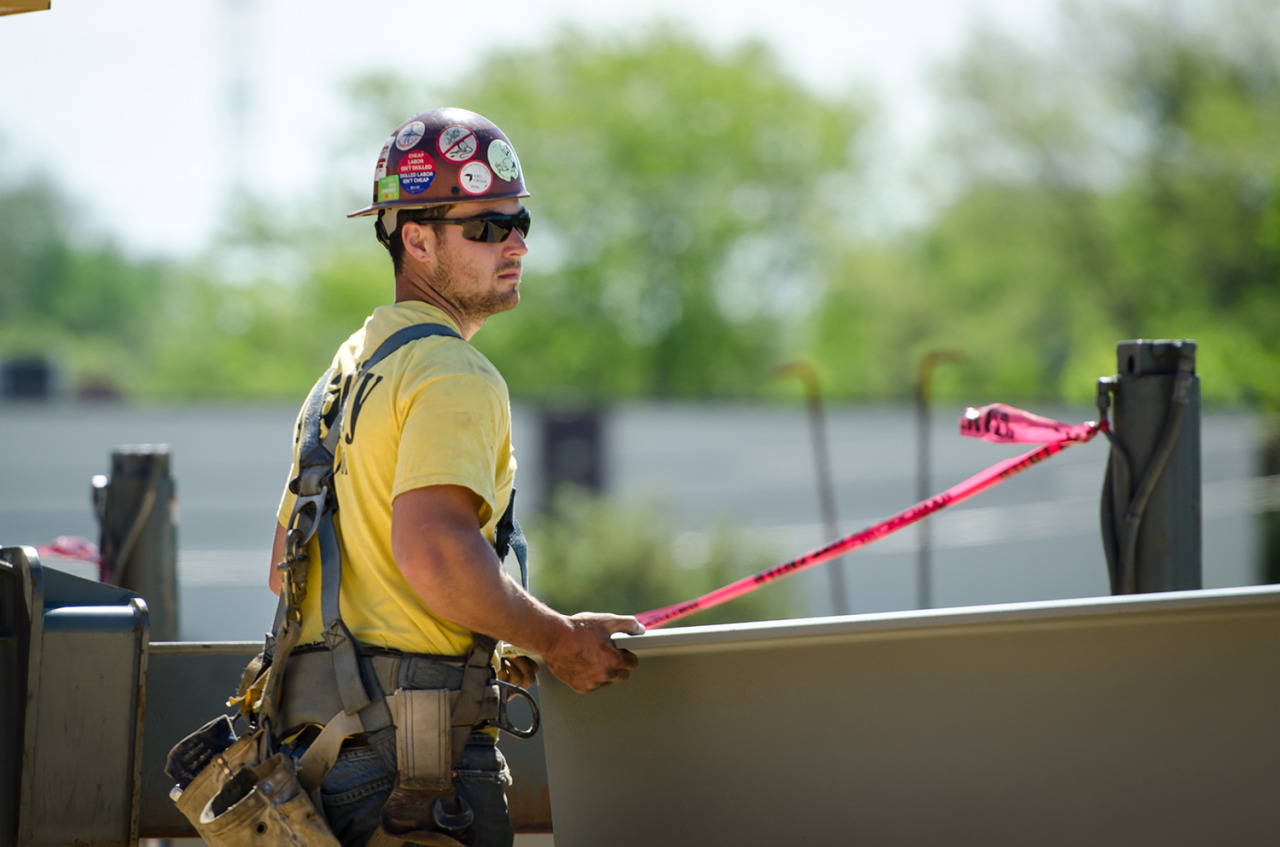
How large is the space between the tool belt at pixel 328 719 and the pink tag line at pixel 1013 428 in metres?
1.35

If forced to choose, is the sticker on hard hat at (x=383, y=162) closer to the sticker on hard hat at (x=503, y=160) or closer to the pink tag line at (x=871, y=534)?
the sticker on hard hat at (x=503, y=160)

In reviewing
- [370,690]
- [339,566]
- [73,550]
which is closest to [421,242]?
[339,566]

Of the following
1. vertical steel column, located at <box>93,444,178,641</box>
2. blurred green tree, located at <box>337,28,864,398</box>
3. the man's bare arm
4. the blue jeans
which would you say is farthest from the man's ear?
blurred green tree, located at <box>337,28,864,398</box>

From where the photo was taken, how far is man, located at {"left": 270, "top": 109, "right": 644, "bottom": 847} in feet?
6.69

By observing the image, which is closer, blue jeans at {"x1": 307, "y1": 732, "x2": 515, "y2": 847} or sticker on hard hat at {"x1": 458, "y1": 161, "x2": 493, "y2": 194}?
blue jeans at {"x1": 307, "y1": 732, "x2": 515, "y2": 847}

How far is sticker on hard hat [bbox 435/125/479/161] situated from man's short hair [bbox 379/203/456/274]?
0.09m

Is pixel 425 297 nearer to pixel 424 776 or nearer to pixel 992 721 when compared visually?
pixel 424 776

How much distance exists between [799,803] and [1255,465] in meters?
16.8

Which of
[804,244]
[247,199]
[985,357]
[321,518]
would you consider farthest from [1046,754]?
[247,199]

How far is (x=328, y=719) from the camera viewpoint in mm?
2150

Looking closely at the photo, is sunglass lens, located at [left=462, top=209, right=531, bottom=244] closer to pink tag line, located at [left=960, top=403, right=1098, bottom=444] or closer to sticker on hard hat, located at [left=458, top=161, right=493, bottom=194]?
sticker on hard hat, located at [left=458, top=161, right=493, bottom=194]

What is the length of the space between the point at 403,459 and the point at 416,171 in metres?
0.58

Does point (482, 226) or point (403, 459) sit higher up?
point (482, 226)

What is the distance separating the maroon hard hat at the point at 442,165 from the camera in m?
2.31
